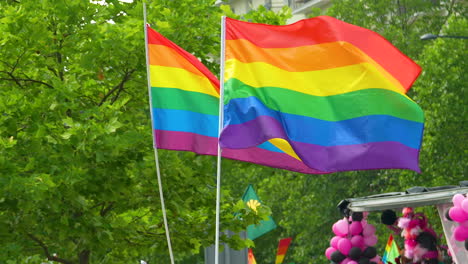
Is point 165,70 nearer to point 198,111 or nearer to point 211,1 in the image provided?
point 198,111

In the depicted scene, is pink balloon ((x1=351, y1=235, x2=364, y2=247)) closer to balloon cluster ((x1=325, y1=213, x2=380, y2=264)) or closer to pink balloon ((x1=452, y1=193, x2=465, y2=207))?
balloon cluster ((x1=325, y1=213, x2=380, y2=264))

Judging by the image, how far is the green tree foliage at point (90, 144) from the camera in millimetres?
15125

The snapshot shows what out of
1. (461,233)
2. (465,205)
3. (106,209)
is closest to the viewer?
(465,205)

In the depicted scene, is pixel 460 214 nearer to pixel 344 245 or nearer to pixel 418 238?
pixel 418 238

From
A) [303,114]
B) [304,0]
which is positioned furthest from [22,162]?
[304,0]

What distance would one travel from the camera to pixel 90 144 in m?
14.9

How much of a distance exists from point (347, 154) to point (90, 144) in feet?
16.7

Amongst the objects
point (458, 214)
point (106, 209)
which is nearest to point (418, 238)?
point (458, 214)

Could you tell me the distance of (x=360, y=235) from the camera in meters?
11.3

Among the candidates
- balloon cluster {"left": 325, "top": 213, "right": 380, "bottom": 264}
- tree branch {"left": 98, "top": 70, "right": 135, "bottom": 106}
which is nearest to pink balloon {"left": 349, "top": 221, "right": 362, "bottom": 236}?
balloon cluster {"left": 325, "top": 213, "right": 380, "bottom": 264}

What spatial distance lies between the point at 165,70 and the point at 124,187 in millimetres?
2968

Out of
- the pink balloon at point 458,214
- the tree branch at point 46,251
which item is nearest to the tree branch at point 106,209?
the tree branch at point 46,251

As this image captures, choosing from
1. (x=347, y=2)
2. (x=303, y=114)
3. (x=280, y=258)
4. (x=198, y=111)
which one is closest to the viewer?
(x=303, y=114)

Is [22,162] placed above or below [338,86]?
below
